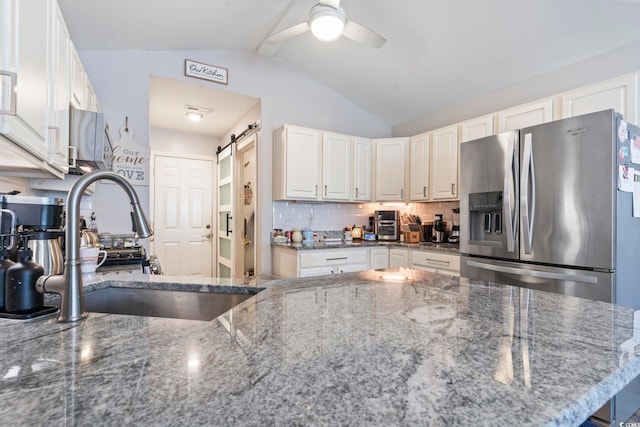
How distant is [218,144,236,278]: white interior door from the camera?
431 cm

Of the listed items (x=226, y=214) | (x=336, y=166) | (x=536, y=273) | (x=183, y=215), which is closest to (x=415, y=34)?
(x=336, y=166)

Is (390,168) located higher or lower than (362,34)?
lower

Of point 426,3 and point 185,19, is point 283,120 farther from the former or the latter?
point 426,3

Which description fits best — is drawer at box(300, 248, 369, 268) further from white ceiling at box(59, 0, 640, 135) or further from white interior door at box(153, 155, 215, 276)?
white interior door at box(153, 155, 215, 276)

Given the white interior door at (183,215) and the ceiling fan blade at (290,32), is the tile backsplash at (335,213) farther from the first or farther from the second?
the white interior door at (183,215)

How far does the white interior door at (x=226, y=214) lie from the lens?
14.1ft

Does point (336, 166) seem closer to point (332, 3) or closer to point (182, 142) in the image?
point (332, 3)

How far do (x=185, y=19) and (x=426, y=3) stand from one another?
1936 mm

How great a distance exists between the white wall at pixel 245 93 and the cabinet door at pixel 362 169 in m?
0.44

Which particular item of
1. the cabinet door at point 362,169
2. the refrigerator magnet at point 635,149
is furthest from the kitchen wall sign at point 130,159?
the refrigerator magnet at point 635,149

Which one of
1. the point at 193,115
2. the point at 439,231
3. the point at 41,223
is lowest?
the point at 439,231

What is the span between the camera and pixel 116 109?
2883mm

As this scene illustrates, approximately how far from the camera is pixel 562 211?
2.05 meters

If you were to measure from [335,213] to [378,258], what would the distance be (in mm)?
868
